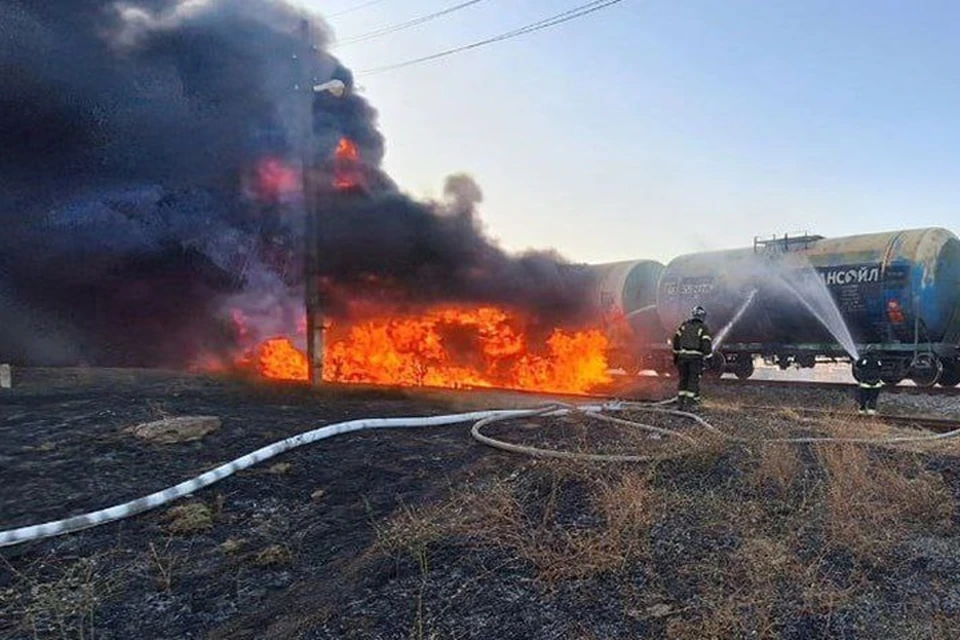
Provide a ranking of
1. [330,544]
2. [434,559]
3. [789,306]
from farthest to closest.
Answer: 1. [789,306]
2. [330,544]
3. [434,559]

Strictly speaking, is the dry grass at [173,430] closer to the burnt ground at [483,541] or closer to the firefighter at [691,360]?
the burnt ground at [483,541]

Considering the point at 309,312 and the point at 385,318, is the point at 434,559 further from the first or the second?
the point at 385,318

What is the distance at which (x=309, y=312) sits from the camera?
1302 centimetres

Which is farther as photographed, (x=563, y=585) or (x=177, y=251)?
(x=177, y=251)

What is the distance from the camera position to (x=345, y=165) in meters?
18.4

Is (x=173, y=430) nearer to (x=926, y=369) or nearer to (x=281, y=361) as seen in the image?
(x=281, y=361)

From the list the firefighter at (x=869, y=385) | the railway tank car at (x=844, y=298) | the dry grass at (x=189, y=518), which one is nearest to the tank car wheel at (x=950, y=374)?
the railway tank car at (x=844, y=298)

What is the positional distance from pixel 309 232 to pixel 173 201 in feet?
26.0

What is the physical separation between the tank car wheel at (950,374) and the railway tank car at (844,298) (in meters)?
0.02

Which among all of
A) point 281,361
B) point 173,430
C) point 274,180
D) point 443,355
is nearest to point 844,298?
point 443,355

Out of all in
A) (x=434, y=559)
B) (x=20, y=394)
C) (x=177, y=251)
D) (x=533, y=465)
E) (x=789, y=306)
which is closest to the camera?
(x=434, y=559)

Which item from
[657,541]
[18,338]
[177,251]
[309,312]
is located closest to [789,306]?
[309,312]

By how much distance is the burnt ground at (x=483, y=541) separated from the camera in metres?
4.11

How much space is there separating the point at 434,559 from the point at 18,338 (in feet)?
57.0
